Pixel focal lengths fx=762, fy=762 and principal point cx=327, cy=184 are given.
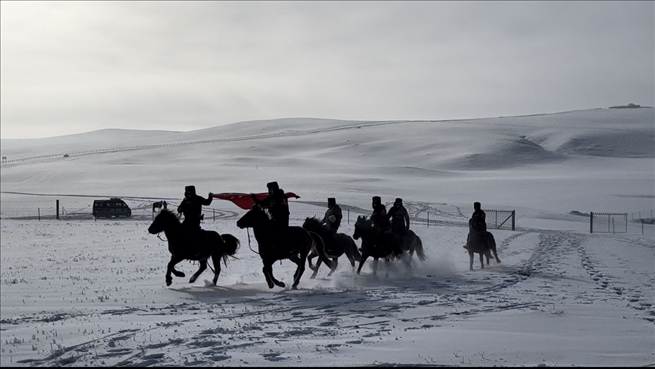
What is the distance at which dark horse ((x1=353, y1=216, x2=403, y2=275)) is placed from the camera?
1778 cm

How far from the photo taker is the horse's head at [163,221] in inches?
605

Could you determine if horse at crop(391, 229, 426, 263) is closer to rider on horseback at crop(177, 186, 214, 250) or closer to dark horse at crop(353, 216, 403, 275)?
dark horse at crop(353, 216, 403, 275)

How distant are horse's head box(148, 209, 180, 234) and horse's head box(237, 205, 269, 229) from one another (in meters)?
1.52

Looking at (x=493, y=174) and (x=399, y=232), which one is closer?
(x=399, y=232)

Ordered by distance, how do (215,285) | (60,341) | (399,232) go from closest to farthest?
(60,341) < (215,285) < (399,232)

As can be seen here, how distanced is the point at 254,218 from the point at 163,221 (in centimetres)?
194

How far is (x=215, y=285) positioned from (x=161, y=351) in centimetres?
736

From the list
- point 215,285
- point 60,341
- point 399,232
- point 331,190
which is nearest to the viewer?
point 60,341

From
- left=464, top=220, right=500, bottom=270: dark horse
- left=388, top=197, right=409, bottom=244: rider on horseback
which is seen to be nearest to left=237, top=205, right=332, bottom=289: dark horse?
left=388, top=197, right=409, bottom=244: rider on horseback

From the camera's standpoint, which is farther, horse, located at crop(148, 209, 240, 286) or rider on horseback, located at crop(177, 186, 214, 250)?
rider on horseback, located at crop(177, 186, 214, 250)

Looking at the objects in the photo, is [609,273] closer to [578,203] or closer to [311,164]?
[578,203]

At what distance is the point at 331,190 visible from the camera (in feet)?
230

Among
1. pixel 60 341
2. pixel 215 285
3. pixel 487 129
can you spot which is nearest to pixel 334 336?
pixel 60 341

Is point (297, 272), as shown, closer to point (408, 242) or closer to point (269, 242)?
point (269, 242)
